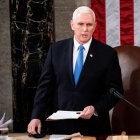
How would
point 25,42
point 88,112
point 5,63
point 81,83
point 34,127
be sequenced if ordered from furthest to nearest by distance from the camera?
point 5,63 → point 25,42 → point 81,83 → point 34,127 → point 88,112

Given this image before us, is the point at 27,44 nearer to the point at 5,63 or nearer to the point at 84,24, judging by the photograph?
the point at 5,63

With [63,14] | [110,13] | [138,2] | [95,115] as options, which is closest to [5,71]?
[63,14]

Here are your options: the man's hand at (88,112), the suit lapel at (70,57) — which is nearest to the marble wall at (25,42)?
the suit lapel at (70,57)

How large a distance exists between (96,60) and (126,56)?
22.9 inches

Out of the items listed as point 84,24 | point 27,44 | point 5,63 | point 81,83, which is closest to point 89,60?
point 81,83

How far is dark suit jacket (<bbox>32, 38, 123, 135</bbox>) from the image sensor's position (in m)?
3.20

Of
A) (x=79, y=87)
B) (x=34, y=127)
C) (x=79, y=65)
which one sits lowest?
(x=34, y=127)

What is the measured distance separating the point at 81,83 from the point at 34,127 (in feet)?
1.60

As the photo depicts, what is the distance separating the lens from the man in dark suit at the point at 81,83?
3.14 meters

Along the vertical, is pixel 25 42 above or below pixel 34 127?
above

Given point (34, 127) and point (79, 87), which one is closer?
point (34, 127)

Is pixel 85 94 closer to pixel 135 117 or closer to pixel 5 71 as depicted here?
pixel 135 117

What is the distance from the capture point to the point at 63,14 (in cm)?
481

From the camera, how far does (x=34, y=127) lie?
309 cm
